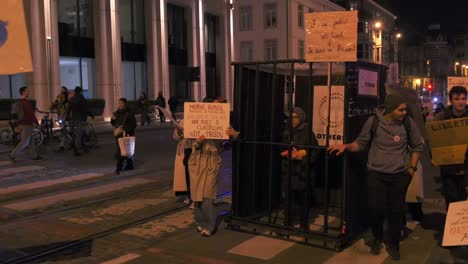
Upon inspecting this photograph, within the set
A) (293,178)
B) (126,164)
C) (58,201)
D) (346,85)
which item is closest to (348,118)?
(346,85)

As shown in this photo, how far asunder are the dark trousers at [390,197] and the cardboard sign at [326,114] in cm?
124

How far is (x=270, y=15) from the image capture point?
51.4 meters

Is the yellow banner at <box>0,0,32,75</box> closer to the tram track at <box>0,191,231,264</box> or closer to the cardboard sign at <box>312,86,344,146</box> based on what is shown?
the tram track at <box>0,191,231,264</box>

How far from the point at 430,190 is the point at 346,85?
4.66m

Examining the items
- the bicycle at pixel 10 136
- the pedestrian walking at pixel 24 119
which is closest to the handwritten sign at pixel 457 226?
the pedestrian walking at pixel 24 119

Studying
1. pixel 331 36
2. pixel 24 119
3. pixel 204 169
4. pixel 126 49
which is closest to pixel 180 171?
pixel 204 169

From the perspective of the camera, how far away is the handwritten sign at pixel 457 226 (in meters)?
4.98

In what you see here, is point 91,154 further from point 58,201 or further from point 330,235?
point 330,235

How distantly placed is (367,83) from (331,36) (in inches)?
33.4

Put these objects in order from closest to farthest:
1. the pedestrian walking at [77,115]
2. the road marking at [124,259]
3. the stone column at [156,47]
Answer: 1. the road marking at [124,259]
2. the pedestrian walking at [77,115]
3. the stone column at [156,47]

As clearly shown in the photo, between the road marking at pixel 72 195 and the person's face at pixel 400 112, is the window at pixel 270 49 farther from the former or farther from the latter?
the person's face at pixel 400 112

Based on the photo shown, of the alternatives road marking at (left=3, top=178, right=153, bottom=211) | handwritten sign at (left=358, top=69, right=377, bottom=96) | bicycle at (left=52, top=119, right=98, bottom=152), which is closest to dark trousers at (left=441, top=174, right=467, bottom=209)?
handwritten sign at (left=358, top=69, right=377, bottom=96)

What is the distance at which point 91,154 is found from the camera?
1509cm

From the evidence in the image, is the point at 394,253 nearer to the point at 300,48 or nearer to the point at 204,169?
the point at 204,169
